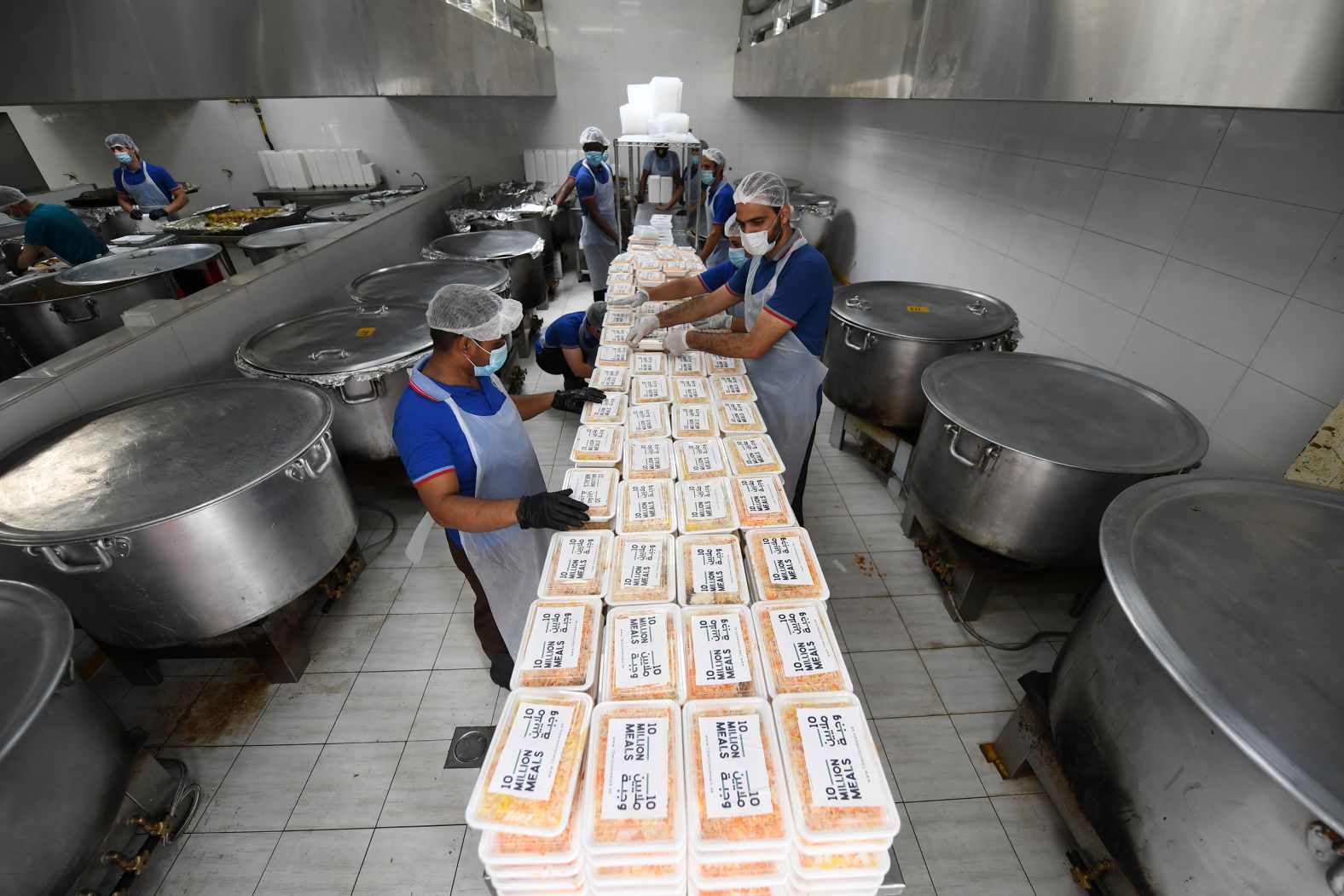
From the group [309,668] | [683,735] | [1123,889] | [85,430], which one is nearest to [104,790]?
[309,668]

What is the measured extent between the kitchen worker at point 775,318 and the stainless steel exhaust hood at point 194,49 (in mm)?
1349

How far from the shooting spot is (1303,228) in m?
1.93

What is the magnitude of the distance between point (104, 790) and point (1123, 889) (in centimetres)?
273

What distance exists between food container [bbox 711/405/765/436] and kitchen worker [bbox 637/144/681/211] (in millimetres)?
4165

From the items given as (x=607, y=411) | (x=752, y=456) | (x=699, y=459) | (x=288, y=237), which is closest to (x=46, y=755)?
(x=607, y=411)

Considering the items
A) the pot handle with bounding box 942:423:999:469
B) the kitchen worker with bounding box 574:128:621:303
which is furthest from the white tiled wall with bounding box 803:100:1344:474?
the kitchen worker with bounding box 574:128:621:303

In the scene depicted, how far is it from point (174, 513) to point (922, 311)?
341cm

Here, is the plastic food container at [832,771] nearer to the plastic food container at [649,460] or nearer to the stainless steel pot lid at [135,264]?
the plastic food container at [649,460]

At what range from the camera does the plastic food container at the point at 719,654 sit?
1.04 m

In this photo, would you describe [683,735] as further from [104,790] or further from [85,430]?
[85,430]

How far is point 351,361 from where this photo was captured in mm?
2443

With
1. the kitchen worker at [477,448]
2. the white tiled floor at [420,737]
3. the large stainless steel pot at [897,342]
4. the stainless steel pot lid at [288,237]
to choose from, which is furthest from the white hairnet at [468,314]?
the stainless steel pot lid at [288,237]

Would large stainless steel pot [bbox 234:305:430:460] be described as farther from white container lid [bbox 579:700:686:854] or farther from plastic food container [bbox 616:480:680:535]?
white container lid [bbox 579:700:686:854]

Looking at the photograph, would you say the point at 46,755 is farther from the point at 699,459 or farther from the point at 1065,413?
the point at 1065,413
